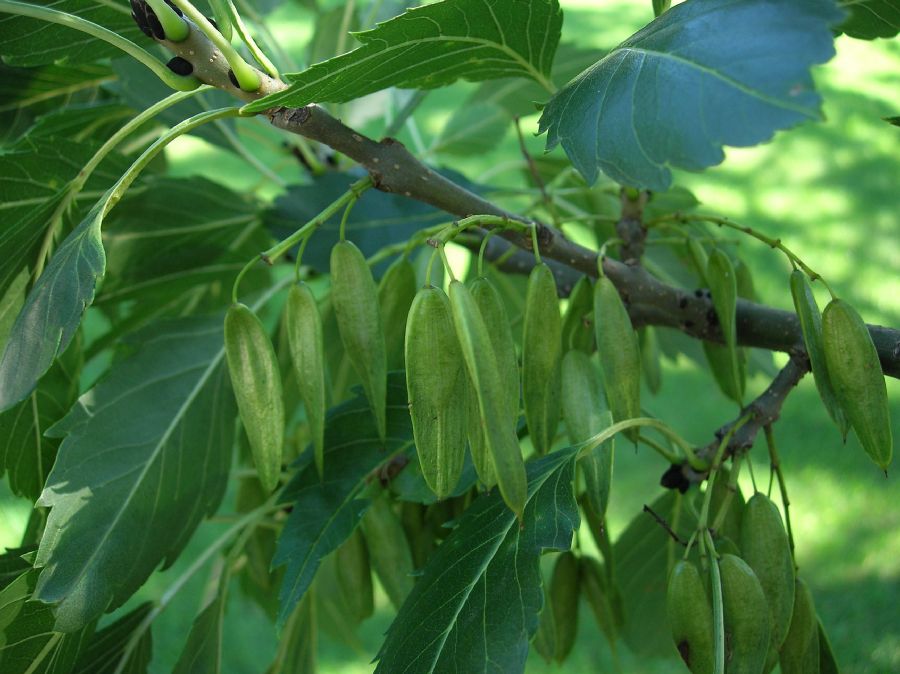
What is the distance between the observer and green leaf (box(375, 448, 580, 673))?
407 millimetres

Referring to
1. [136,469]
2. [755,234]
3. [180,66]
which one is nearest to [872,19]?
[755,234]

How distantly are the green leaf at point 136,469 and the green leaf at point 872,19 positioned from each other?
1.30 ft

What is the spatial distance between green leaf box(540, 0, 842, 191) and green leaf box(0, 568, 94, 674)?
1.08ft

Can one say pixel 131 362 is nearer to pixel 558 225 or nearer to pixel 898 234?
pixel 558 225

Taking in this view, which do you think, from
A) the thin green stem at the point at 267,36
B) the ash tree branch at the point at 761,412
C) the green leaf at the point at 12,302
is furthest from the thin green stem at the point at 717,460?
the thin green stem at the point at 267,36

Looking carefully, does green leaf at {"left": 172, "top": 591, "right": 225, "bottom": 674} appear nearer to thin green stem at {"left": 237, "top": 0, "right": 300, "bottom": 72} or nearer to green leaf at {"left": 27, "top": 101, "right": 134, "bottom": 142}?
green leaf at {"left": 27, "top": 101, "right": 134, "bottom": 142}

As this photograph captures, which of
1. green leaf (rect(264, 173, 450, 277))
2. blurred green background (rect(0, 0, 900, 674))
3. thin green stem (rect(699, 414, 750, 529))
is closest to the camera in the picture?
thin green stem (rect(699, 414, 750, 529))

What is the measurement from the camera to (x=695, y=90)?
355 millimetres

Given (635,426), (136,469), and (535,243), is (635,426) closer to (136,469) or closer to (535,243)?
(535,243)

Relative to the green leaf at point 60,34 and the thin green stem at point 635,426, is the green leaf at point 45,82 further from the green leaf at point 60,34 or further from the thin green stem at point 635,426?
the thin green stem at point 635,426

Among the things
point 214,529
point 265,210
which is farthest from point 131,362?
point 214,529

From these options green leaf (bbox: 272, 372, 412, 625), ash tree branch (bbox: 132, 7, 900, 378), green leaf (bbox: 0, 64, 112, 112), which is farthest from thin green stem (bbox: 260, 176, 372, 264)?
green leaf (bbox: 0, 64, 112, 112)

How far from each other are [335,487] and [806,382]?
1.30 m

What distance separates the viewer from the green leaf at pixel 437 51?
1.23 ft
